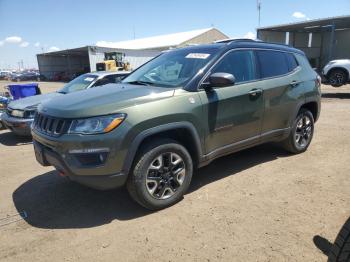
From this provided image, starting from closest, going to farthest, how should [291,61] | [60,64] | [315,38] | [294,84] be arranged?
[294,84] → [291,61] → [315,38] → [60,64]

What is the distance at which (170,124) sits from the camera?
11.3 feet

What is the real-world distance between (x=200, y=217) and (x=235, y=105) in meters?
1.49

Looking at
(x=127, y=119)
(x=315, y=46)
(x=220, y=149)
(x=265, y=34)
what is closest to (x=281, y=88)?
(x=220, y=149)

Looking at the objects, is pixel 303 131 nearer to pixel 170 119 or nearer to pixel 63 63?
pixel 170 119

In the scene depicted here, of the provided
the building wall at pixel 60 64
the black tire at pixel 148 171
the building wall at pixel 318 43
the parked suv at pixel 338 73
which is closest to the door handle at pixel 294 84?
the black tire at pixel 148 171

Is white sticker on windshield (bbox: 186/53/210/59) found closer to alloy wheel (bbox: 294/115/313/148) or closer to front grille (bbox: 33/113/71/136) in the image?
front grille (bbox: 33/113/71/136)

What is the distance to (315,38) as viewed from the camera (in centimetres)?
3694

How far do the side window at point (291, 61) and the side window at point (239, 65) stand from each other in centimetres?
96

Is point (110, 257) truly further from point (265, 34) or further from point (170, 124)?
point (265, 34)

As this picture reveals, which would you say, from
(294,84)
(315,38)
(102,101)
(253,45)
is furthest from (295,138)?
(315,38)

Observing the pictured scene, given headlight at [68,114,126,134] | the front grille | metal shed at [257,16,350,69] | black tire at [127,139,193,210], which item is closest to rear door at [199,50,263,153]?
black tire at [127,139,193,210]

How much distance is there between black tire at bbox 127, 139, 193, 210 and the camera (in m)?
3.31

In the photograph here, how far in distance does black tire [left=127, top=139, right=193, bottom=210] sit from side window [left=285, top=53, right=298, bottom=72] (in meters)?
2.55

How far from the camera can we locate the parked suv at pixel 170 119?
124 inches
